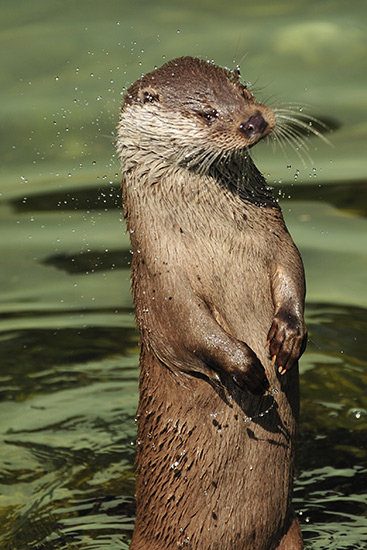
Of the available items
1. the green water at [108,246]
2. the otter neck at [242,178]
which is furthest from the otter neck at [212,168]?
the green water at [108,246]

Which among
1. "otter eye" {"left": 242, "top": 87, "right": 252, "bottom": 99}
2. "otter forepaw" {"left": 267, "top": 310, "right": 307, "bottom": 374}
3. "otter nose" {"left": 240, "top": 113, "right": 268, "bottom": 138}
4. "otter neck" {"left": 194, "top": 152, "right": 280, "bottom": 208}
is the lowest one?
"otter forepaw" {"left": 267, "top": 310, "right": 307, "bottom": 374}

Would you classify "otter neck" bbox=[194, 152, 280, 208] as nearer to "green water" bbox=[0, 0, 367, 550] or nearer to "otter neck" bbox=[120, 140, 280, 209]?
"otter neck" bbox=[120, 140, 280, 209]

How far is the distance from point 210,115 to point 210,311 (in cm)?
65

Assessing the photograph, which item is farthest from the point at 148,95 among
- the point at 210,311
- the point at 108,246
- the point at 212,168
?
the point at 108,246

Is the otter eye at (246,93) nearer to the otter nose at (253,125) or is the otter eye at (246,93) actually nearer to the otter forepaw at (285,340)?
the otter nose at (253,125)

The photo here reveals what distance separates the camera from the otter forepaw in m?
3.80

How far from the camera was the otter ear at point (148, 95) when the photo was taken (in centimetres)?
382

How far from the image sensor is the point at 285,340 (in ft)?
12.5

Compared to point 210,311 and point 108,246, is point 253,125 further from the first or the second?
point 108,246

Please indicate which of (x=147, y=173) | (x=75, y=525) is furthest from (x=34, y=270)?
(x=147, y=173)

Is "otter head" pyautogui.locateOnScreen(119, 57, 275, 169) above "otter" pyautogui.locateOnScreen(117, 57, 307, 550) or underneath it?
above

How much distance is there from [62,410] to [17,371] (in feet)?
1.41

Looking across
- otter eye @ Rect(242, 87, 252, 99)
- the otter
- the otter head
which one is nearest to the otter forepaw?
the otter

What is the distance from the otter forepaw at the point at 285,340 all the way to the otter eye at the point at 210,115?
0.68 metres
